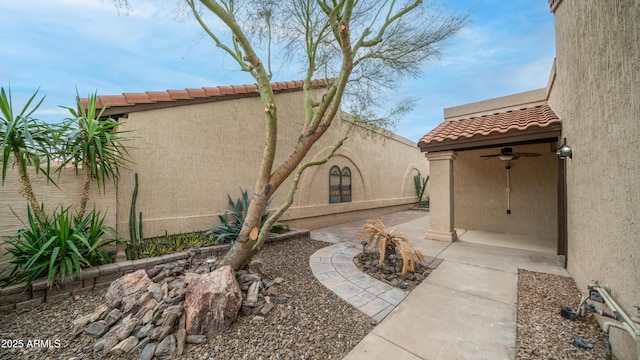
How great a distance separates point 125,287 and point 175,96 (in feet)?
11.9

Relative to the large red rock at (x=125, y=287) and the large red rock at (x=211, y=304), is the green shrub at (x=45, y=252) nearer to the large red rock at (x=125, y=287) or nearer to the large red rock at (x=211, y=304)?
the large red rock at (x=125, y=287)

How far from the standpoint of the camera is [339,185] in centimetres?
808

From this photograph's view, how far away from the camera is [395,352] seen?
1.96 meters

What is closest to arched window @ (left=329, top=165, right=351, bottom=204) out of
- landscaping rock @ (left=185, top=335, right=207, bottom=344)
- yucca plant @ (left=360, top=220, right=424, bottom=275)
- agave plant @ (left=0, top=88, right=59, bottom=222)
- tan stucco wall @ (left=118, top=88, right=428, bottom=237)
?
tan stucco wall @ (left=118, top=88, right=428, bottom=237)

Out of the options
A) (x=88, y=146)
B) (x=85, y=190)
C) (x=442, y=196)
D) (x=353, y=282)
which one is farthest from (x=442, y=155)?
(x=85, y=190)

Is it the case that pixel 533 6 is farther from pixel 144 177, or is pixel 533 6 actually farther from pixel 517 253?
pixel 144 177

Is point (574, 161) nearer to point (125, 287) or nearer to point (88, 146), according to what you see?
point (125, 287)

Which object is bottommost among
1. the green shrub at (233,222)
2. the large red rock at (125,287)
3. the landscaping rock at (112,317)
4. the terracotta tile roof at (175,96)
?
the landscaping rock at (112,317)

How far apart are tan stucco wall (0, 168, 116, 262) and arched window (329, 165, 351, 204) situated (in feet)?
18.5

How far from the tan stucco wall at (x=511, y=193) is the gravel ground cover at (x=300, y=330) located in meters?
3.65

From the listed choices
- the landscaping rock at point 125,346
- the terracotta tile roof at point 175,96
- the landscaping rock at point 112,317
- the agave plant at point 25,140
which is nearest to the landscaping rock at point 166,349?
the landscaping rock at point 125,346

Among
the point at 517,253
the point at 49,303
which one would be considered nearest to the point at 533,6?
the point at 517,253

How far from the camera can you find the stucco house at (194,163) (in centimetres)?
388

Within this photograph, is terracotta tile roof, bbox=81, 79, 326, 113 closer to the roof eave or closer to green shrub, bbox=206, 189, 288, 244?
green shrub, bbox=206, 189, 288, 244
